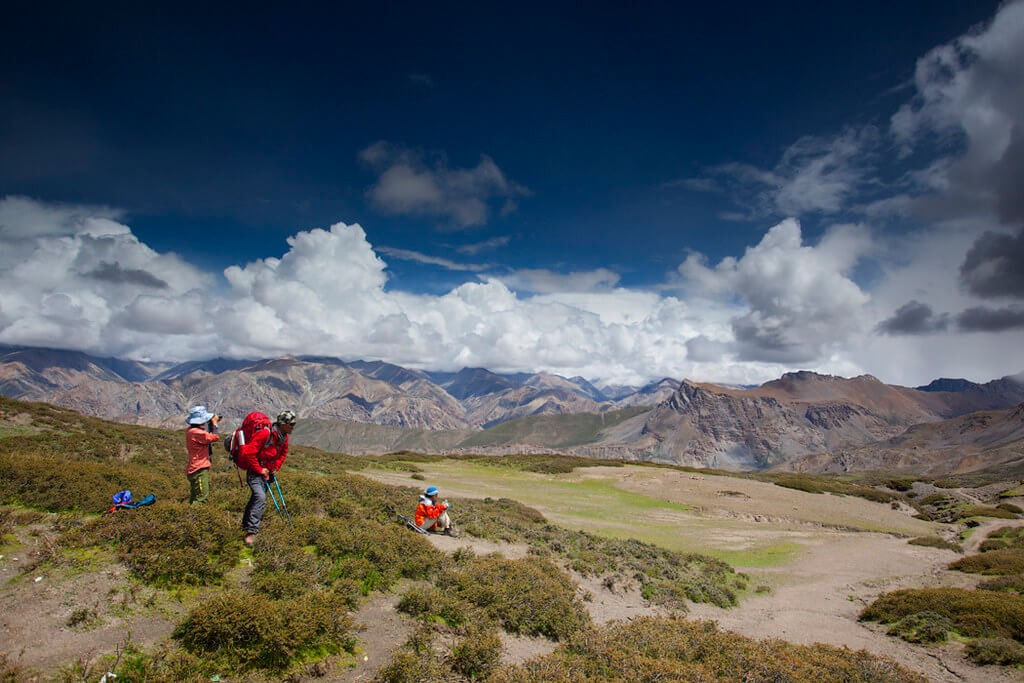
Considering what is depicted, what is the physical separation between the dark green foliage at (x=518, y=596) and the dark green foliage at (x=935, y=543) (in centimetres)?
2926

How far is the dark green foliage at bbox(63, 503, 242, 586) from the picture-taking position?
8891 millimetres

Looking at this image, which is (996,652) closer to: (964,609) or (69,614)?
(964,609)

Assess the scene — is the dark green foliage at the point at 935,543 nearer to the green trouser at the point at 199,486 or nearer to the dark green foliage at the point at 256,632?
the dark green foliage at the point at 256,632

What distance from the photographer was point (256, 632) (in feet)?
24.4

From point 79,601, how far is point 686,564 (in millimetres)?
21071

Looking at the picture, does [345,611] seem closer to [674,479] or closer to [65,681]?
[65,681]

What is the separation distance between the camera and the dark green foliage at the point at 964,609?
A: 40.5ft

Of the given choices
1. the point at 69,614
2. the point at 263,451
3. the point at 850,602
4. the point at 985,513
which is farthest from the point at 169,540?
the point at 985,513

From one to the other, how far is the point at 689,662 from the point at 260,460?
10577 mm

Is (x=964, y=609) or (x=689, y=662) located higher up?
(x=689, y=662)

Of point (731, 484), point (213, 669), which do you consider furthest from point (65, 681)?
point (731, 484)

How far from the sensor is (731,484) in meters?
55.1

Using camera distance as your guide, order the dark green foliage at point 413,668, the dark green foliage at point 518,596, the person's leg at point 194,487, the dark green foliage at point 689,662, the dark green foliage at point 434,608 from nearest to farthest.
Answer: the dark green foliage at point 413,668
the dark green foliage at point 689,662
the dark green foliage at point 434,608
the dark green foliage at point 518,596
the person's leg at point 194,487

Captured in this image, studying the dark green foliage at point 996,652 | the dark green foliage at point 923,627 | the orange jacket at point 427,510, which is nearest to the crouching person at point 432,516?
the orange jacket at point 427,510
